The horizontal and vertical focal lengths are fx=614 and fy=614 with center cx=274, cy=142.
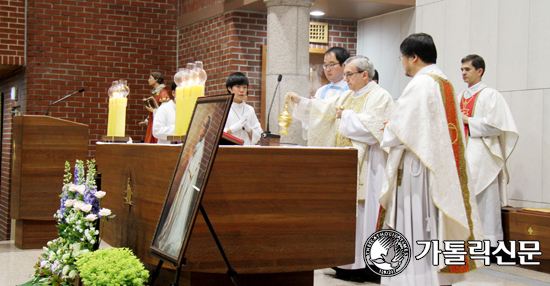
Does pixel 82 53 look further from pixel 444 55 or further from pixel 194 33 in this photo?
pixel 444 55

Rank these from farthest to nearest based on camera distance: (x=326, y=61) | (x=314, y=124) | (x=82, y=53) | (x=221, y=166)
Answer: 1. (x=82, y=53)
2. (x=326, y=61)
3. (x=314, y=124)
4. (x=221, y=166)

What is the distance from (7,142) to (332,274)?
6.56 metres

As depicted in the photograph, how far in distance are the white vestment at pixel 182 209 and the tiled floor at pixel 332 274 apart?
6.40 feet

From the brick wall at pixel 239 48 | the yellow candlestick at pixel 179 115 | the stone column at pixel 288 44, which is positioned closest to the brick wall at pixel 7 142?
the brick wall at pixel 239 48

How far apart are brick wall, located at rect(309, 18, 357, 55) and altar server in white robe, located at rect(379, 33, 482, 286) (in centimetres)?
445

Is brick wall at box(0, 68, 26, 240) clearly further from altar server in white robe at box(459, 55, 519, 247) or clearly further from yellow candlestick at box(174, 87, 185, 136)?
altar server in white robe at box(459, 55, 519, 247)

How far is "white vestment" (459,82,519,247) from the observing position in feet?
18.3

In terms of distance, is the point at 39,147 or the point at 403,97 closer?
the point at 403,97

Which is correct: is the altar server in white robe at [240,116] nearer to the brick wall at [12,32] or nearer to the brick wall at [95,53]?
the brick wall at [95,53]

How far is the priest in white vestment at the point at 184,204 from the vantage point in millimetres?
2559

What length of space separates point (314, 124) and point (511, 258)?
239 centimetres

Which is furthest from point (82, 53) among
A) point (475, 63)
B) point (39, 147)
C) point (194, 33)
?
point (475, 63)

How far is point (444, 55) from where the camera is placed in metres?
6.95

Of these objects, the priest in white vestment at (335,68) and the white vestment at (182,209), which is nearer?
the white vestment at (182,209)
